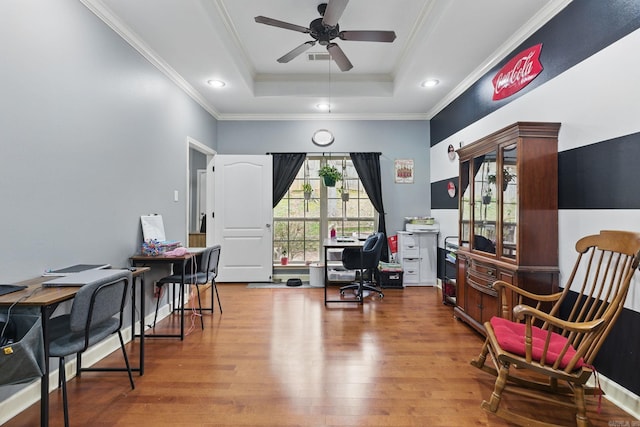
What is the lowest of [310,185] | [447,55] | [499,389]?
[499,389]

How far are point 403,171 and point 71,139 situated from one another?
172 inches

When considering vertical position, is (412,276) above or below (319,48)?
below

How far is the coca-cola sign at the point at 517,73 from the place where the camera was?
8.70 ft

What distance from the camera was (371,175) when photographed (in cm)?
503

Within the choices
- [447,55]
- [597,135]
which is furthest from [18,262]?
[447,55]

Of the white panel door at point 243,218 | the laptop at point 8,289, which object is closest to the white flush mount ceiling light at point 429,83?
the white panel door at point 243,218

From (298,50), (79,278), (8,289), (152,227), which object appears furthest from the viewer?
(152,227)

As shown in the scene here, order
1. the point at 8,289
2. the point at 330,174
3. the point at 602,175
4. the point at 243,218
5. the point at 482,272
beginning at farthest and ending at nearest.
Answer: the point at 243,218 < the point at 330,174 < the point at 482,272 < the point at 602,175 < the point at 8,289

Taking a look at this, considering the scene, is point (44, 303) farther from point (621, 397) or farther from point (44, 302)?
point (621, 397)

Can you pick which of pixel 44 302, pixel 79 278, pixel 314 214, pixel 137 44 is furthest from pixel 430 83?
pixel 44 302

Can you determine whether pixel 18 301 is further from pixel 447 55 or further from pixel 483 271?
pixel 447 55

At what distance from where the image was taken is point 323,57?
3.81 metres

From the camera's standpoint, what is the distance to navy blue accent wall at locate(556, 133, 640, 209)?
185cm

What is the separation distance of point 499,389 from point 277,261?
12.8 feet
